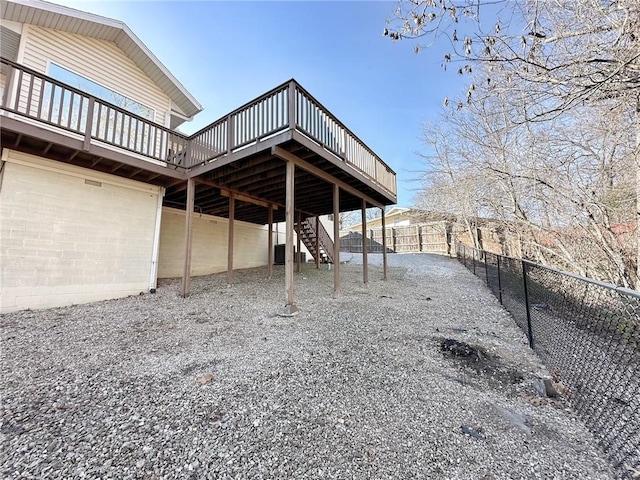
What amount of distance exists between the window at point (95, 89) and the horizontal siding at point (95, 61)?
106mm

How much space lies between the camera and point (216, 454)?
1917 mm

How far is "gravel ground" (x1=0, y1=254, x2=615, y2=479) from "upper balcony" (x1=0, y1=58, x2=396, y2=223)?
126 inches

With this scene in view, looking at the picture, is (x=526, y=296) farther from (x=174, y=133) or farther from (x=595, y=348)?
(x=174, y=133)

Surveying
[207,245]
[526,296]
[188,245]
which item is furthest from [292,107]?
[207,245]

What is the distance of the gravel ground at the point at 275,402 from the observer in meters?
1.86

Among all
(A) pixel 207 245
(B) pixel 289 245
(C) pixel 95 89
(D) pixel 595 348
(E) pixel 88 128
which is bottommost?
(D) pixel 595 348

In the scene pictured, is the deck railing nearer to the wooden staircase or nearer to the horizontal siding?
the horizontal siding

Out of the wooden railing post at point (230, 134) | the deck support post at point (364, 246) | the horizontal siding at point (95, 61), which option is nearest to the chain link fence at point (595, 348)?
the deck support post at point (364, 246)

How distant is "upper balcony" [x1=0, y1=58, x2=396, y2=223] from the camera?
490 cm

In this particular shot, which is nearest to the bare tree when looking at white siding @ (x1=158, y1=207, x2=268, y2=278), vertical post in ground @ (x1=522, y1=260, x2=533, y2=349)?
vertical post in ground @ (x1=522, y1=260, x2=533, y2=349)

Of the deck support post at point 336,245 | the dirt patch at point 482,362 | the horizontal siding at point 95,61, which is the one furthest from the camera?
the deck support post at point 336,245

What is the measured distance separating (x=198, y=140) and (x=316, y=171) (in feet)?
10.3

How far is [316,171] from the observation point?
6.41 metres

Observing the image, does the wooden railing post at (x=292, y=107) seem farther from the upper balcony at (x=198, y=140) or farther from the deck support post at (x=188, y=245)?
the deck support post at (x=188, y=245)
